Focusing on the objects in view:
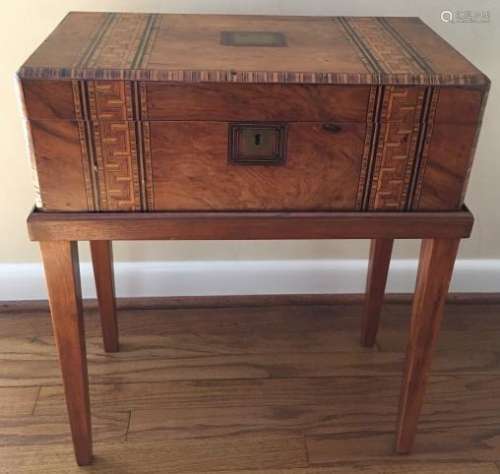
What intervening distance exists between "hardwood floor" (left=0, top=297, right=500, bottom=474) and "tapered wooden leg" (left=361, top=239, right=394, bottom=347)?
0.04m

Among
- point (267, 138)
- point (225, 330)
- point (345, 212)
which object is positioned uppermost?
point (267, 138)

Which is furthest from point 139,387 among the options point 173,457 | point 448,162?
point 448,162

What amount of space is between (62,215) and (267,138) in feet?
0.91

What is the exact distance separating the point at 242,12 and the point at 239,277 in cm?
57

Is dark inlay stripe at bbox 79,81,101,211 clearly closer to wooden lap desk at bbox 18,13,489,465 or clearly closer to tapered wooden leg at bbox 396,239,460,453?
wooden lap desk at bbox 18,13,489,465

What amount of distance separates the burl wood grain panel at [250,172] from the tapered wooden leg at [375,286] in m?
0.41

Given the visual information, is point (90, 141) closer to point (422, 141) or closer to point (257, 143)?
point (257, 143)

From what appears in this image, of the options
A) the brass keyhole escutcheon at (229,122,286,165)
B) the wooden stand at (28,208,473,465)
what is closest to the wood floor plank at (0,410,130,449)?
the wooden stand at (28,208,473,465)

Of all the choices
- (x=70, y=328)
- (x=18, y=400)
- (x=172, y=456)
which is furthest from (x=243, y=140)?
(x=18, y=400)

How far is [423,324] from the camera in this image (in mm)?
923

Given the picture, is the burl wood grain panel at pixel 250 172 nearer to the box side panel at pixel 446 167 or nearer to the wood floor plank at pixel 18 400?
the box side panel at pixel 446 167

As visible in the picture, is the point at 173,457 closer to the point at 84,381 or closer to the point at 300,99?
the point at 84,381

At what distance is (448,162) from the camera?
30.8 inches

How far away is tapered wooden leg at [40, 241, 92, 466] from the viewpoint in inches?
32.5
